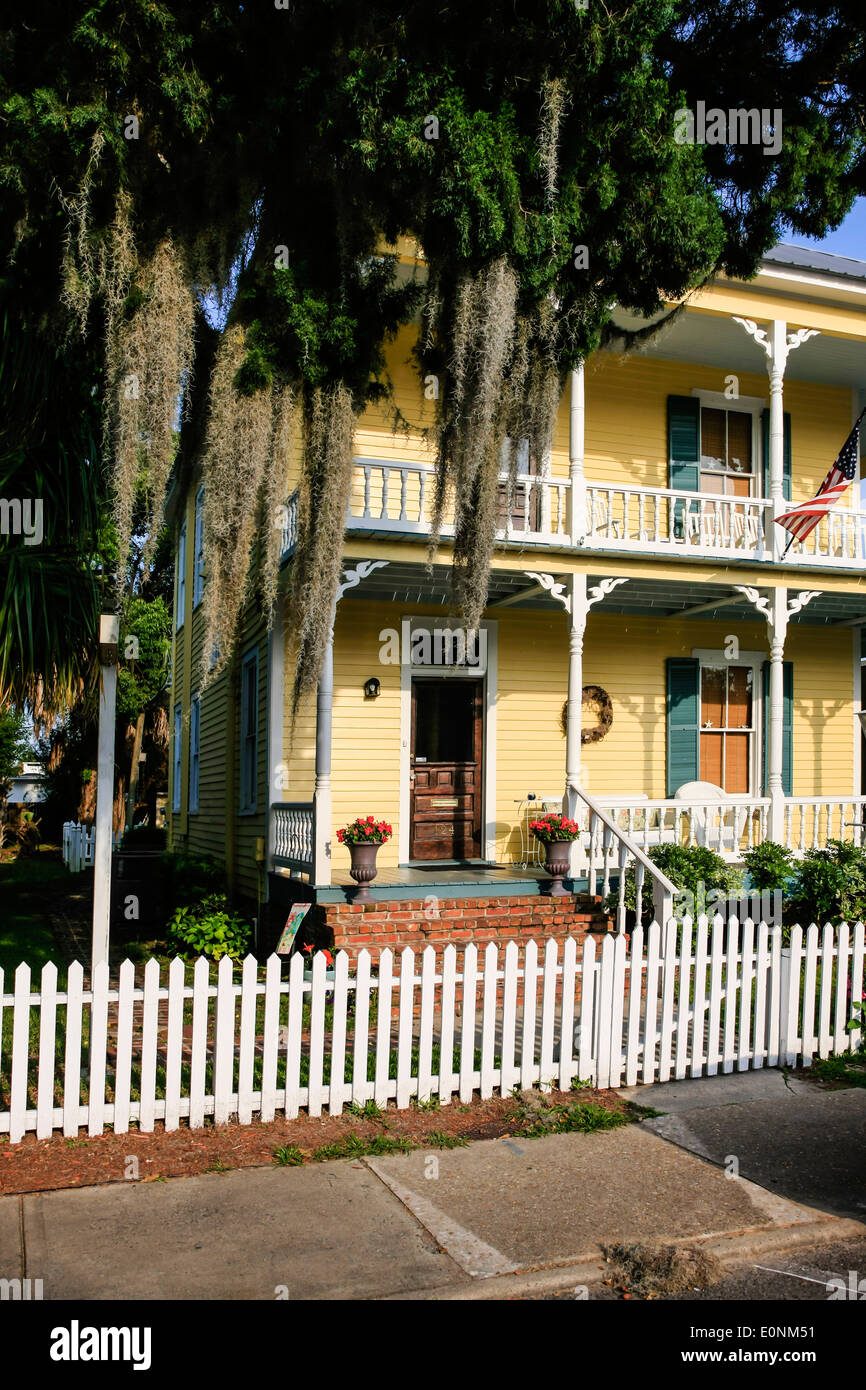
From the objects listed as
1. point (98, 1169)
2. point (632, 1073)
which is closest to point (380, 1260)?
point (98, 1169)

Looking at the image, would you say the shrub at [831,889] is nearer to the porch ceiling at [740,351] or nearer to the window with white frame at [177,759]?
the porch ceiling at [740,351]

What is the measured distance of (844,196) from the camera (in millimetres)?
7023

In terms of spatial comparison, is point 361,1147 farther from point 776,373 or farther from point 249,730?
point 776,373

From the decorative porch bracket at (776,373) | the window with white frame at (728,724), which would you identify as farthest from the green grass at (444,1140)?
the window with white frame at (728,724)

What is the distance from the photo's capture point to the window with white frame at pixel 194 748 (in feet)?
55.7

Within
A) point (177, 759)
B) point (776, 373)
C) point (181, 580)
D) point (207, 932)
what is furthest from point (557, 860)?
point (181, 580)

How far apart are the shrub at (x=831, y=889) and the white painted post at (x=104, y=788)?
7.25 m

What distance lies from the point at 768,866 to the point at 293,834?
→ 499 cm

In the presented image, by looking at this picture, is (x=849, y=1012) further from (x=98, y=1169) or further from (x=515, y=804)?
(x=515, y=804)

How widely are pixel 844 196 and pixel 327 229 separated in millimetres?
3500

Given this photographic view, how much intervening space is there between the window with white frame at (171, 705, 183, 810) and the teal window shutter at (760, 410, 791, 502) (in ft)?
36.2

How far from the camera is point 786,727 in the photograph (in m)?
13.8

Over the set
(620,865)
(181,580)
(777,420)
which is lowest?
(620,865)

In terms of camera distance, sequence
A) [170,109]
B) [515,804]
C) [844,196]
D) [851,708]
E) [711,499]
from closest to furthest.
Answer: [170,109]
[844,196]
[711,499]
[515,804]
[851,708]
